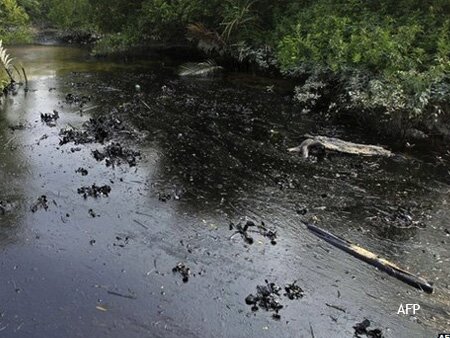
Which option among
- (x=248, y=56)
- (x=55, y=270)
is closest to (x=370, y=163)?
(x=55, y=270)

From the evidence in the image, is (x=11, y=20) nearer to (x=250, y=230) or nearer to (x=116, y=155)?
(x=116, y=155)

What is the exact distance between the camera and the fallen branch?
23.6ft

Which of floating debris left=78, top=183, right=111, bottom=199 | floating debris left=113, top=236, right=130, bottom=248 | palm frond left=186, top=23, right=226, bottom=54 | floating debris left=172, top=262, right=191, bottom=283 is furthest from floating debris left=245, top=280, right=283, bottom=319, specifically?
palm frond left=186, top=23, right=226, bottom=54

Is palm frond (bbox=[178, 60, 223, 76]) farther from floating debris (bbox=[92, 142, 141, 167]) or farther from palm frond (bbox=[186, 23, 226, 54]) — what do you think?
floating debris (bbox=[92, 142, 141, 167])

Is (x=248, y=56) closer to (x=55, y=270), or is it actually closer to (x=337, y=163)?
(x=337, y=163)

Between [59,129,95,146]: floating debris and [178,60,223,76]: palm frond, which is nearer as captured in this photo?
[59,129,95,146]: floating debris

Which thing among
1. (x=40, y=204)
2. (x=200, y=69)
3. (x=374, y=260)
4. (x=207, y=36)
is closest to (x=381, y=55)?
(x=374, y=260)

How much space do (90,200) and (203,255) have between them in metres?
3.26

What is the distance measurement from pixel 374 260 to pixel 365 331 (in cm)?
172

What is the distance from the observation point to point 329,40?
55.9 feet

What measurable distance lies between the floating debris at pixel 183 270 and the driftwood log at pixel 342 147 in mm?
5862

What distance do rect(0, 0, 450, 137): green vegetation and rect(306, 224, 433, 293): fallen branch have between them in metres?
6.37

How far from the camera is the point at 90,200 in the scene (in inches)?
386

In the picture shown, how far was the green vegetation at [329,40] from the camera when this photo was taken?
13586 mm
